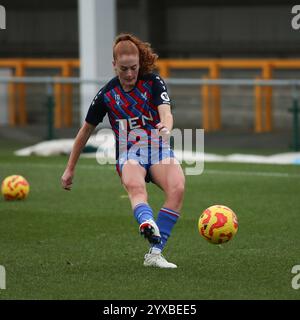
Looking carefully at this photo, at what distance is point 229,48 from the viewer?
2831cm

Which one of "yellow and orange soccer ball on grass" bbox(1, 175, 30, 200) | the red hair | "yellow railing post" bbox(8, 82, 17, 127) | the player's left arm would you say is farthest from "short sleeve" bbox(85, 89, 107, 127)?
"yellow railing post" bbox(8, 82, 17, 127)

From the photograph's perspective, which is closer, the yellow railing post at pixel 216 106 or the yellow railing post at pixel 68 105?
the yellow railing post at pixel 216 106

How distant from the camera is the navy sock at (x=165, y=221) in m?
8.67

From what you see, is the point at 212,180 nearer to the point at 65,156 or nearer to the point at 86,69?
the point at 65,156

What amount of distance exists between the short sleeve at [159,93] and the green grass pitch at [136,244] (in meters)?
1.33

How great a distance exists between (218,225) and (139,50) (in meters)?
1.56

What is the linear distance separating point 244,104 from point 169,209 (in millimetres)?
15518

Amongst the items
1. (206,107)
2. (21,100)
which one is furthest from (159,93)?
(21,100)

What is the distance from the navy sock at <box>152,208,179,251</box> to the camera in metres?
8.67

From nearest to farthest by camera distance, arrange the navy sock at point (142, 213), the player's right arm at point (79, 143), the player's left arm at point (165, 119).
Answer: the player's left arm at point (165, 119) < the navy sock at point (142, 213) < the player's right arm at point (79, 143)

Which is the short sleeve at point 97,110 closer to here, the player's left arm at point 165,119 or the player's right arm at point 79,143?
the player's right arm at point 79,143

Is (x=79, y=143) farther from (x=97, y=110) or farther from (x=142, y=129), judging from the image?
(x=142, y=129)

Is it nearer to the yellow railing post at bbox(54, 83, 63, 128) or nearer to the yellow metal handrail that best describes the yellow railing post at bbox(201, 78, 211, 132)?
the yellow metal handrail

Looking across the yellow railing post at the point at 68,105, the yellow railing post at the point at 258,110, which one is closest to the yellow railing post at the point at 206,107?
the yellow railing post at the point at 258,110
